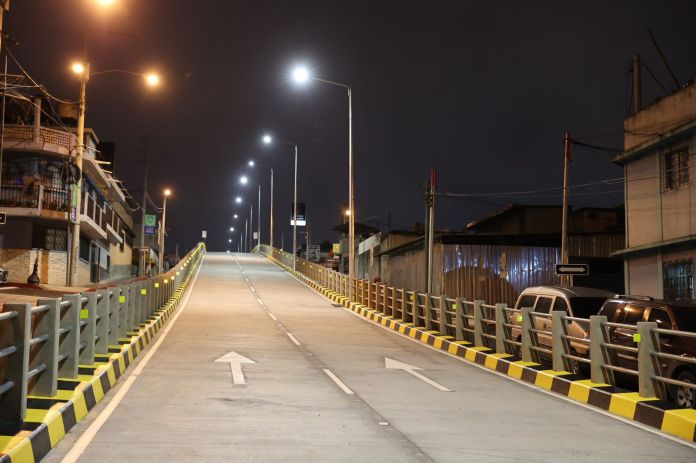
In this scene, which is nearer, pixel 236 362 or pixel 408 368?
pixel 236 362

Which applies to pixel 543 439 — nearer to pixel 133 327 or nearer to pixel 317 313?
pixel 133 327

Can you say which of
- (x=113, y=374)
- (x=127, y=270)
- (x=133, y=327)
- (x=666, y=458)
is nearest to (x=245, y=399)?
(x=113, y=374)

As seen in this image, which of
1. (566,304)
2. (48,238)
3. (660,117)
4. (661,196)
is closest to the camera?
(566,304)

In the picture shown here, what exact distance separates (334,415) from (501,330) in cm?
703

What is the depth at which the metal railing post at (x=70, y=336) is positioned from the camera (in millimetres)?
8750

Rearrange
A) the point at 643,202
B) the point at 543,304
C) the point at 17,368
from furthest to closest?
the point at 643,202
the point at 543,304
the point at 17,368

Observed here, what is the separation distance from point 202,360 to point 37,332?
19.2 feet

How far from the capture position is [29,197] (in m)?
33.8

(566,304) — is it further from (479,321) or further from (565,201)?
(565,201)

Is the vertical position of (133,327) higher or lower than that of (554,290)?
lower

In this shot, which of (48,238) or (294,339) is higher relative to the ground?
(48,238)

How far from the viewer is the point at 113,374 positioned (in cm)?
1051

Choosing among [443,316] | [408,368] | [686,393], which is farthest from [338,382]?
[443,316]

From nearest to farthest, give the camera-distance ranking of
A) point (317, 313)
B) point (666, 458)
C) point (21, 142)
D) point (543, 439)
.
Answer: point (666, 458) → point (543, 439) → point (317, 313) → point (21, 142)
